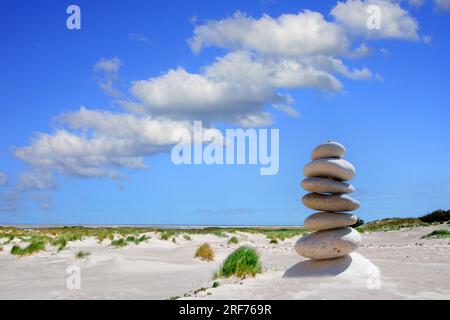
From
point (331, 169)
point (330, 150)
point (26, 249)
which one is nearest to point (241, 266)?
point (331, 169)

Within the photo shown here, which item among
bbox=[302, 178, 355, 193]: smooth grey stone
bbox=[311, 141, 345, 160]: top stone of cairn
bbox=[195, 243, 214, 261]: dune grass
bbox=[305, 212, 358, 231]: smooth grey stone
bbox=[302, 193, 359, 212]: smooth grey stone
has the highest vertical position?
bbox=[311, 141, 345, 160]: top stone of cairn

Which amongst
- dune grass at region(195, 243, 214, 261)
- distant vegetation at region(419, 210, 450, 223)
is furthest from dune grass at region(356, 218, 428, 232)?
dune grass at region(195, 243, 214, 261)

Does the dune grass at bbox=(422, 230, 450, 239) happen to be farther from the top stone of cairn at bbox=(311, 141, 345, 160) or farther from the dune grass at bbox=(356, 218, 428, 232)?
the top stone of cairn at bbox=(311, 141, 345, 160)

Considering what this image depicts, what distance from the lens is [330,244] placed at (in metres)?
12.6

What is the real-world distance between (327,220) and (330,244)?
0.62 meters

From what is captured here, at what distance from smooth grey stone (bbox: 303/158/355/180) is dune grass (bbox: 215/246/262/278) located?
2800mm

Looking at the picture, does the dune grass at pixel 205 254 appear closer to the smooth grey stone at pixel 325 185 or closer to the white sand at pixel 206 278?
the white sand at pixel 206 278

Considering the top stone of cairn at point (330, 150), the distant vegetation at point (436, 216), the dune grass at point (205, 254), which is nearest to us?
the top stone of cairn at point (330, 150)

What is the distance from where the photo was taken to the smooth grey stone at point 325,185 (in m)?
12.9

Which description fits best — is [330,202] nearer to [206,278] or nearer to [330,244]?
[330,244]

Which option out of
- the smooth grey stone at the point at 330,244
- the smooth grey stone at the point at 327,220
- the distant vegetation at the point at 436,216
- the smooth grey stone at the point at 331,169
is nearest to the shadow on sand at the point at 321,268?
the smooth grey stone at the point at 330,244

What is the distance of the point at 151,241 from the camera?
1175 inches

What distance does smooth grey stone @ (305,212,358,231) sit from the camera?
12914 millimetres
